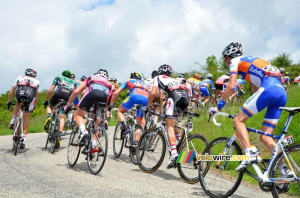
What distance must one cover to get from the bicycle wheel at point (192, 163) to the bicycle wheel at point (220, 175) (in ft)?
1.91

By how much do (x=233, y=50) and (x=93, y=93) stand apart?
3.37 meters

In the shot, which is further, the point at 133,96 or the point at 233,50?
the point at 133,96

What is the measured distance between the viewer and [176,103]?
7.11m

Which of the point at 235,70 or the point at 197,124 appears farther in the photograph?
the point at 197,124

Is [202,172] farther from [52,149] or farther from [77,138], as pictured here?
[52,149]

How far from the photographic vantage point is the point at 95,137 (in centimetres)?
707

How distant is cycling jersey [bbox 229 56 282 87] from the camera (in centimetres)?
511

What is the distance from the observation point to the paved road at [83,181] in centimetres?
525

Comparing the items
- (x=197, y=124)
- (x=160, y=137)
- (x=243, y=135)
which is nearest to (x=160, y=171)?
(x=160, y=137)

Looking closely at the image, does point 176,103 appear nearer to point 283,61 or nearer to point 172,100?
point 172,100

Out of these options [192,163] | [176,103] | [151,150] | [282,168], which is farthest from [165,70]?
[282,168]

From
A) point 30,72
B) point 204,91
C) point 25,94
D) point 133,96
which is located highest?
point 204,91

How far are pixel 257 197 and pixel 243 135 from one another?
1307 mm

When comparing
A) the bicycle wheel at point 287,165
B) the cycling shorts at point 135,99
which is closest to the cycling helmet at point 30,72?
the cycling shorts at point 135,99
